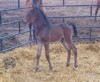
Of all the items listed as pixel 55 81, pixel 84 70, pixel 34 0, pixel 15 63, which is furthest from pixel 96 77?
pixel 34 0

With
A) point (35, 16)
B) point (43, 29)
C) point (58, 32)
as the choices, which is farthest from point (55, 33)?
point (35, 16)

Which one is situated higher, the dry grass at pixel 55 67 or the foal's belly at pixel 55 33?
the foal's belly at pixel 55 33

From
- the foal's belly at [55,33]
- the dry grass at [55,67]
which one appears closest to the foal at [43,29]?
the foal's belly at [55,33]

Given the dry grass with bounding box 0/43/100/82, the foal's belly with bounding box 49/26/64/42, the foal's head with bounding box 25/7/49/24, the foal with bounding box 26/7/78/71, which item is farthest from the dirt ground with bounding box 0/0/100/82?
the foal's head with bounding box 25/7/49/24

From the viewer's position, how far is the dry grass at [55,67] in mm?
6194

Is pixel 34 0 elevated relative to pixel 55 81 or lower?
elevated

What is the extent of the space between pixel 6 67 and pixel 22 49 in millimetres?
1558

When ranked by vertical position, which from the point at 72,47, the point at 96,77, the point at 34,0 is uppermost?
the point at 34,0

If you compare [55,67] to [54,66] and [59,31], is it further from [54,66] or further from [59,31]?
[59,31]

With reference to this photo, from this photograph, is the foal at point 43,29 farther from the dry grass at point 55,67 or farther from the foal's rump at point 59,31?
the dry grass at point 55,67

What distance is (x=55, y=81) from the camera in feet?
19.9

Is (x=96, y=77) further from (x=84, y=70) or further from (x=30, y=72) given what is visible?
(x=30, y=72)

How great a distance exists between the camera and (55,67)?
6992mm

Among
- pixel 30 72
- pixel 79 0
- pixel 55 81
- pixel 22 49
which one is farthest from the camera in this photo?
pixel 79 0
